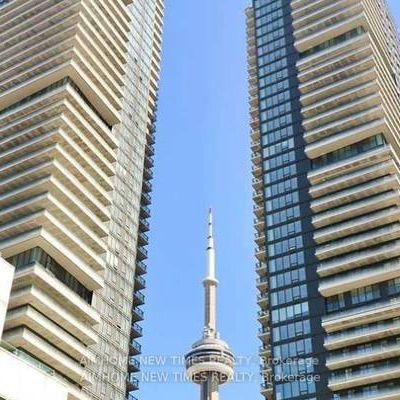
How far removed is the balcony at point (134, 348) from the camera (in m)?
105

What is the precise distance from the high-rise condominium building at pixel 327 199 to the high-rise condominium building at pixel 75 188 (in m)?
21.2

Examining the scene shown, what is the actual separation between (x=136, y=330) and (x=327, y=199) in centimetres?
3560

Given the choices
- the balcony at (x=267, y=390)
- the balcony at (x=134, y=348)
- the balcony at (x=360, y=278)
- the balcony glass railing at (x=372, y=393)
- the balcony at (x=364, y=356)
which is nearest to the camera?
the balcony glass railing at (x=372, y=393)

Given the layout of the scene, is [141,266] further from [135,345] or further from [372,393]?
[372,393]

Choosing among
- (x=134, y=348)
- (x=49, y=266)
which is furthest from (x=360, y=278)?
(x=49, y=266)

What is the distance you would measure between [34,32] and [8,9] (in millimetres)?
10140

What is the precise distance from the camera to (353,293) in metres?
108

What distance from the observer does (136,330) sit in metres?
107

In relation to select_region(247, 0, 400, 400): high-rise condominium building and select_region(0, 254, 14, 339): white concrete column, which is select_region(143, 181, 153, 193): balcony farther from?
select_region(0, 254, 14, 339): white concrete column

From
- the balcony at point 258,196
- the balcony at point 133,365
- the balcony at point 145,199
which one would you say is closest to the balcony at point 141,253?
the balcony at point 145,199

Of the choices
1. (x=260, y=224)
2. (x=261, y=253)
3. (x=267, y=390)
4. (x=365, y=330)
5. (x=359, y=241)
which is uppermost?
(x=260, y=224)

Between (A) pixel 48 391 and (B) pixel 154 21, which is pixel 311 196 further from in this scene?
(A) pixel 48 391

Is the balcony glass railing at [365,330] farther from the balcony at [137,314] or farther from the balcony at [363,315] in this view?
the balcony at [137,314]

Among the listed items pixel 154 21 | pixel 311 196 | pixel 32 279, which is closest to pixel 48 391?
pixel 32 279
